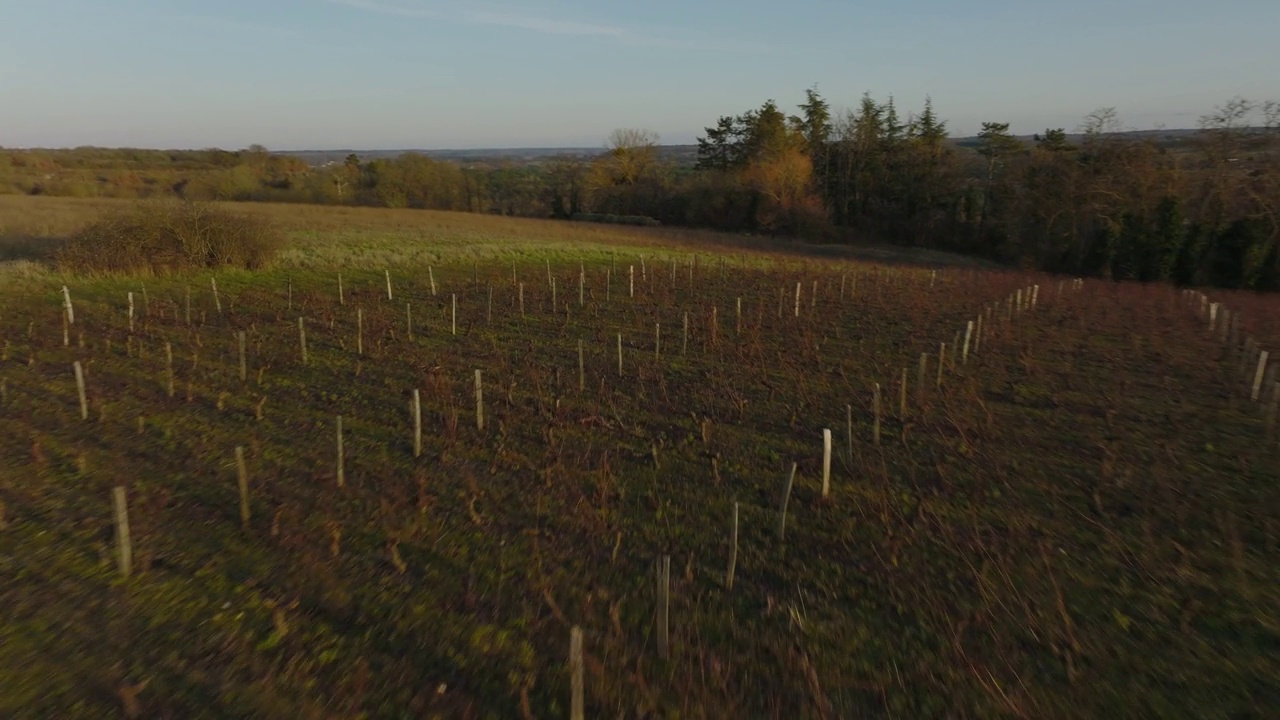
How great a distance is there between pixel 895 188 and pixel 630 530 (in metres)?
47.9

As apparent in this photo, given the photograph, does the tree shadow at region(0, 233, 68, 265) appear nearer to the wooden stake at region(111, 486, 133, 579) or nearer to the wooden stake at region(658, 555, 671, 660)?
the wooden stake at region(111, 486, 133, 579)

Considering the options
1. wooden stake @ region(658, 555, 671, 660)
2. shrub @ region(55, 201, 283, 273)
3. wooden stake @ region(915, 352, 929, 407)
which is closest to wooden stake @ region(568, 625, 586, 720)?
wooden stake @ region(658, 555, 671, 660)

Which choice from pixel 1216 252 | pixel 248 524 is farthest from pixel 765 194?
pixel 248 524

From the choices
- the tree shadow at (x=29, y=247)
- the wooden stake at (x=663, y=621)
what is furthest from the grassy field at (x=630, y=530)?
the tree shadow at (x=29, y=247)

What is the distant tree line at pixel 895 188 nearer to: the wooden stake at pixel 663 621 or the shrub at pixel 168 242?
the shrub at pixel 168 242

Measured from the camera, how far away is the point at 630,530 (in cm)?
634

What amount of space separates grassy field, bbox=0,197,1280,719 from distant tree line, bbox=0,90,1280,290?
2031 cm

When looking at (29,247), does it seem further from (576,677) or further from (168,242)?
(576,677)

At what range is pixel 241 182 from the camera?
5994cm

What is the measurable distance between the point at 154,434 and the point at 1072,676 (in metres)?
9.29

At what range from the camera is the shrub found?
2239 centimetres

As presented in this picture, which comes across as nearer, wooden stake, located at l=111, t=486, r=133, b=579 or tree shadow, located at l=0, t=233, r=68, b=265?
wooden stake, located at l=111, t=486, r=133, b=579

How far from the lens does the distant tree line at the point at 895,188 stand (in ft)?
107

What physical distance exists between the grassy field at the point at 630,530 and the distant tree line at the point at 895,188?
2031 centimetres
